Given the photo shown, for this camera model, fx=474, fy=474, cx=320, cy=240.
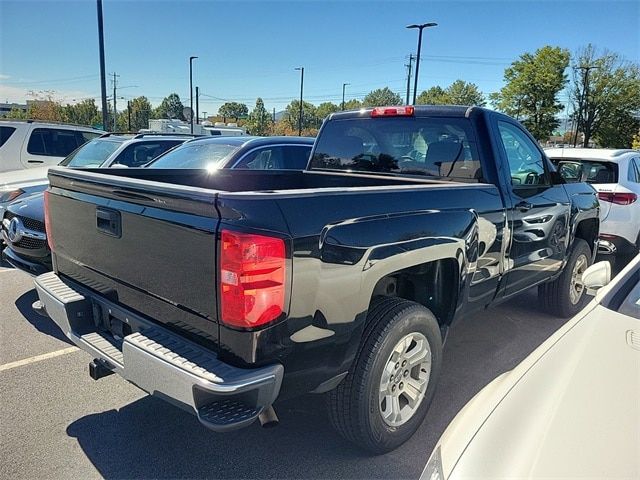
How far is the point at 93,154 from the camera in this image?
8211 mm

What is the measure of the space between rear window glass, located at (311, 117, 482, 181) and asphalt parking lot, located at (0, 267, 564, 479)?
1.63 metres

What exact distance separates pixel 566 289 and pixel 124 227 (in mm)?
4399

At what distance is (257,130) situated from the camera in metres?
70.8

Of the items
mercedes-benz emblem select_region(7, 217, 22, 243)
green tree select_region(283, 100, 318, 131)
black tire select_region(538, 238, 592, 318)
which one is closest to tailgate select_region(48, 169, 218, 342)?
mercedes-benz emblem select_region(7, 217, 22, 243)

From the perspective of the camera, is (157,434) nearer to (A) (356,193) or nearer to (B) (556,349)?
(A) (356,193)

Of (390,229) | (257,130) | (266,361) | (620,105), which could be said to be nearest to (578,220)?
(390,229)

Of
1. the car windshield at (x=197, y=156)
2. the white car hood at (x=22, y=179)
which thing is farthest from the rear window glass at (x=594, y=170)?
the white car hood at (x=22, y=179)

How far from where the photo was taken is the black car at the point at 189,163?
14.7 feet

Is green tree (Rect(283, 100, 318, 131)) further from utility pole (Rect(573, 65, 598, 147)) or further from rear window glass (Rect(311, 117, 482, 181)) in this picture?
rear window glass (Rect(311, 117, 482, 181))

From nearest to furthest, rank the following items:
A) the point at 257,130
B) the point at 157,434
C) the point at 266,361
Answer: the point at 266,361, the point at 157,434, the point at 257,130

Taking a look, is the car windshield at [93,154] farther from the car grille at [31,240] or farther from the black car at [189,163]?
the car grille at [31,240]

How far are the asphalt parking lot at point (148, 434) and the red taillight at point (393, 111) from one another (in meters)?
2.07

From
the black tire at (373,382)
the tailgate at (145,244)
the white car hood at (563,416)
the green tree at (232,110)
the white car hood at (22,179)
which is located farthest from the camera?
the green tree at (232,110)

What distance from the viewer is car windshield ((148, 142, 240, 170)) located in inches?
245
